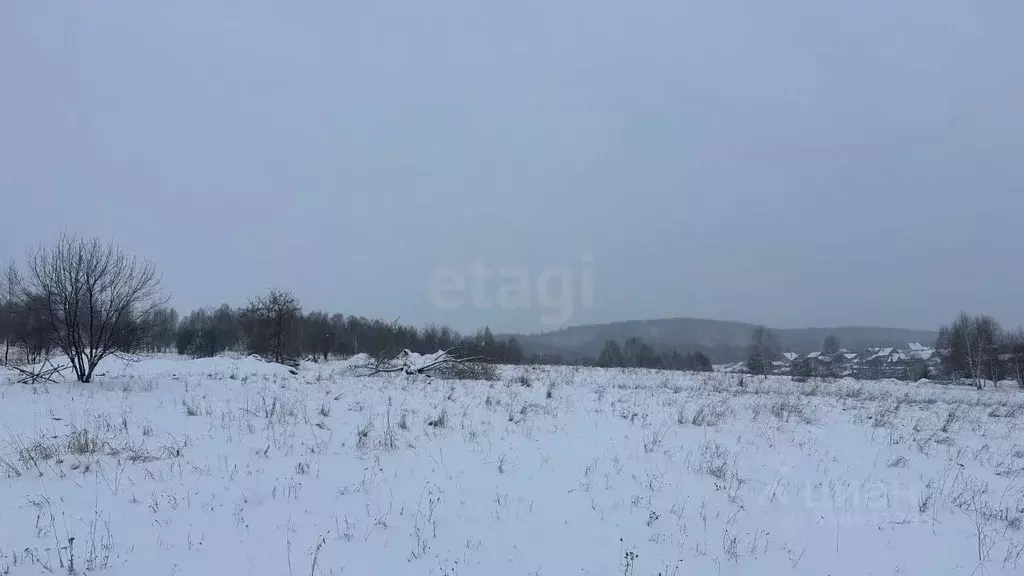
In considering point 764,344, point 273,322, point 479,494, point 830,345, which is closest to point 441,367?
point 479,494

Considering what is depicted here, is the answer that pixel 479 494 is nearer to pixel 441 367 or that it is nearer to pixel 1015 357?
pixel 441 367

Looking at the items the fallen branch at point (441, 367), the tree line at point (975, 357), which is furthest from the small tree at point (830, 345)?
the fallen branch at point (441, 367)

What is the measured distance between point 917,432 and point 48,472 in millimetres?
14032

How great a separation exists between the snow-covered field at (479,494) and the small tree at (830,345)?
62.6m

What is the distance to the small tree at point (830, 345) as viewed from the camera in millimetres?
62744

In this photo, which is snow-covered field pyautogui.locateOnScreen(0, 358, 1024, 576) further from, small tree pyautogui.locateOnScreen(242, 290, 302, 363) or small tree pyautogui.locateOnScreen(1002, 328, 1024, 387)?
small tree pyautogui.locateOnScreen(1002, 328, 1024, 387)

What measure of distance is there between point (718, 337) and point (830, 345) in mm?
17770

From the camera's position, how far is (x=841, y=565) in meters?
4.59

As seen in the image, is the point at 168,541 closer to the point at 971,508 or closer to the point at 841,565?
the point at 841,565

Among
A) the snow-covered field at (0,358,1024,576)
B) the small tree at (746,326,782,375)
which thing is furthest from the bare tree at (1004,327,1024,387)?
the snow-covered field at (0,358,1024,576)

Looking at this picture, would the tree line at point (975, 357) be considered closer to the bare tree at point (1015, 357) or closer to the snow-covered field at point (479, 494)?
the bare tree at point (1015, 357)

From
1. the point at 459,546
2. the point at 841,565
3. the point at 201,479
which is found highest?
the point at 201,479

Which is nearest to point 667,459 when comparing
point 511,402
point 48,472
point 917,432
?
point 511,402

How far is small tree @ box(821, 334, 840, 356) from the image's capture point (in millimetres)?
62744
